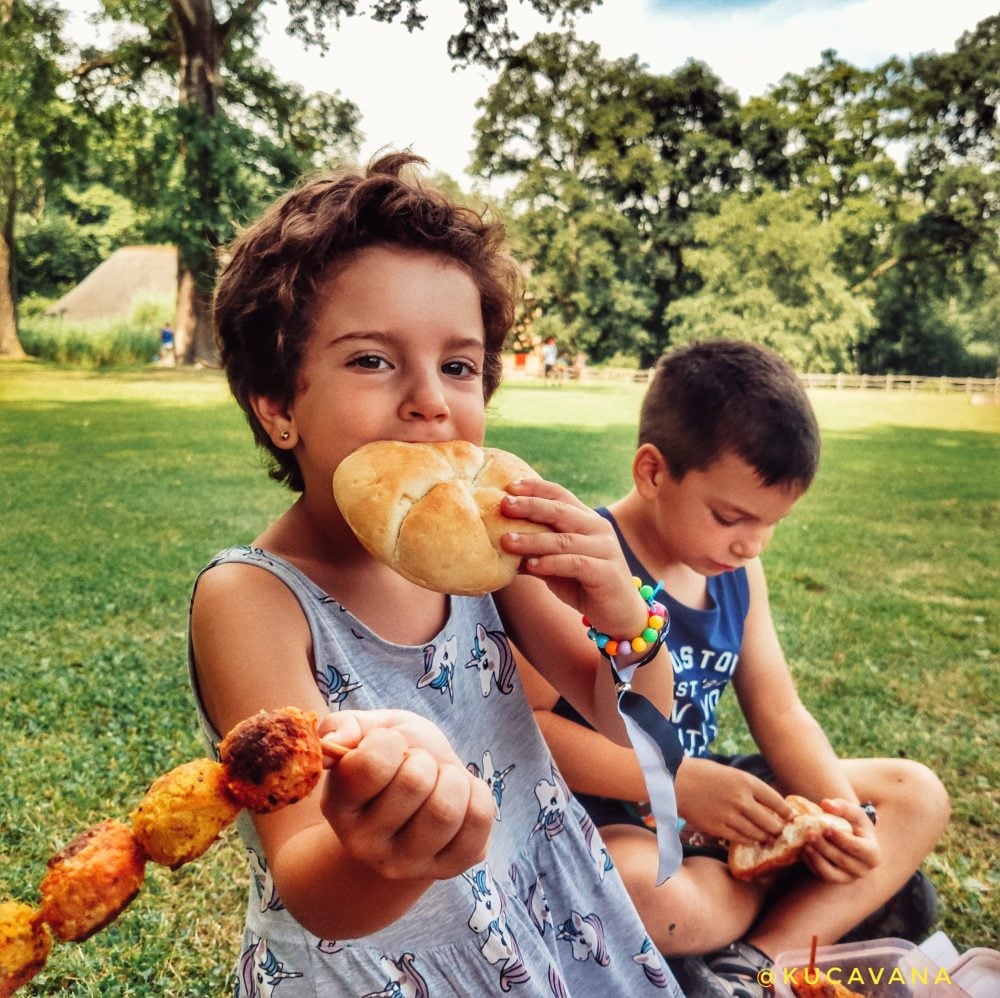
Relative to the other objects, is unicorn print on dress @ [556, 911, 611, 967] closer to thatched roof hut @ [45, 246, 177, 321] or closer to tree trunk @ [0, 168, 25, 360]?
tree trunk @ [0, 168, 25, 360]

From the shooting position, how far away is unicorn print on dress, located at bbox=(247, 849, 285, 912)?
3.58 feet

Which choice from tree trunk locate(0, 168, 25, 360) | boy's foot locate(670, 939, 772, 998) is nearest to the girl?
boy's foot locate(670, 939, 772, 998)

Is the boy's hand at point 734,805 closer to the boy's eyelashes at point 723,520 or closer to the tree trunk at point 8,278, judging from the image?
the boy's eyelashes at point 723,520

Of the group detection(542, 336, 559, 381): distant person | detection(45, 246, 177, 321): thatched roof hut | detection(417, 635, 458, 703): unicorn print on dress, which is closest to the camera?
detection(417, 635, 458, 703): unicorn print on dress

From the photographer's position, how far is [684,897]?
1.73 m

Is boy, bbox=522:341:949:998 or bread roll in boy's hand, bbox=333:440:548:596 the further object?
boy, bbox=522:341:949:998

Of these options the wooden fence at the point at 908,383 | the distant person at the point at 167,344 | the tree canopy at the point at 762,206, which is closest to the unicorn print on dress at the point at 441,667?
the distant person at the point at 167,344

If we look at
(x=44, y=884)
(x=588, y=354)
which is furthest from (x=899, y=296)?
(x=44, y=884)

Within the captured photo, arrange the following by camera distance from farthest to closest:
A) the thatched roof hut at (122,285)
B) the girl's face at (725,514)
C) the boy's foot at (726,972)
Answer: the thatched roof hut at (122,285)
the girl's face at (725,514)
the boy's foot at (726,972)

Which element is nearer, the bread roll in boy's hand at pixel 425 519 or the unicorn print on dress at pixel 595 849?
the bread roll in boy's hand at pixel 425 519

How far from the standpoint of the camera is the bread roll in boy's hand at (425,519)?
97 cm

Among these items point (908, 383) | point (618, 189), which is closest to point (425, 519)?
point (618, 189)

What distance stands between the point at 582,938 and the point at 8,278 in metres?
4.00

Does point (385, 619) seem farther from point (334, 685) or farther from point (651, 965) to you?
point (651, 965)
